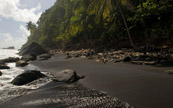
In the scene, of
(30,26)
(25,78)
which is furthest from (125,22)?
(30,26)

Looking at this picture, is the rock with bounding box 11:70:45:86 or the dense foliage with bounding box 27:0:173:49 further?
the dense foliage with bounding box 27:0:173:49

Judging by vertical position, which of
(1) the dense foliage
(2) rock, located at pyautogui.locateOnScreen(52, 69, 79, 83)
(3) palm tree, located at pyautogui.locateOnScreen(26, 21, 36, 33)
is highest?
(3) palm tree, located at pyautogui.locateOnScreen(26, 21, 36, 33)

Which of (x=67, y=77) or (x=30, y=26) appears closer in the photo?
(x=67, y=77)

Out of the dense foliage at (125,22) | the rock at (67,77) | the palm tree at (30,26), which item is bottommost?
the rock at (67,77)

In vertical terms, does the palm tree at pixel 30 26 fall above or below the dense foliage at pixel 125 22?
above

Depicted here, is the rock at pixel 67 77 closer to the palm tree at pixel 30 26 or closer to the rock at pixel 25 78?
the rock at pixel 25 78

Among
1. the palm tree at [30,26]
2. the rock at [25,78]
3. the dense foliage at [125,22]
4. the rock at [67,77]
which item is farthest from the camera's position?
the palm tree at [30,26]

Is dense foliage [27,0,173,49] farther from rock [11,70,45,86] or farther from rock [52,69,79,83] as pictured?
rock [11,70,45,86]

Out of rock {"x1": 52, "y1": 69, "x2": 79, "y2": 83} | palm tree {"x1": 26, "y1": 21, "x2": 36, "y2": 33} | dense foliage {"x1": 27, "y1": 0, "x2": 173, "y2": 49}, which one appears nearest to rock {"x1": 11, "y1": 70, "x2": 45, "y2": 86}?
rock {"x1": 52, "y1": 69, "x2": 79, "y2": 83}

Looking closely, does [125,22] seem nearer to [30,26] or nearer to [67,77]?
[67,77]

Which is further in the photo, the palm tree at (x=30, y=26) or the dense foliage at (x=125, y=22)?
the palm tree at (x=30, y=26)

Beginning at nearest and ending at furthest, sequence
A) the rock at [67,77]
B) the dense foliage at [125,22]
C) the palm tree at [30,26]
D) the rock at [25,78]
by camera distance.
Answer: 1. the rock at [67,77]
2. the rock at [25,78]
3. the dense foliage at [125,22]
4. the palm tree at [30,26]

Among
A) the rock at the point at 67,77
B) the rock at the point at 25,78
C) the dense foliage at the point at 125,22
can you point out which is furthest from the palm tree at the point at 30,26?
the rock at the point at 67,77

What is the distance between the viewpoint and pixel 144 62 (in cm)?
500
